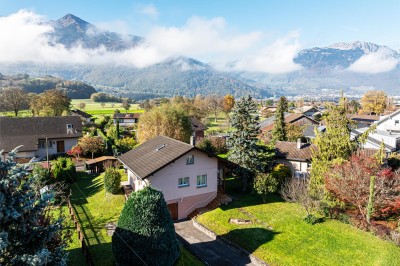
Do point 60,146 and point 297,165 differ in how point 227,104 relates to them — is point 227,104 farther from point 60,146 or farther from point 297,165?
point 297,165

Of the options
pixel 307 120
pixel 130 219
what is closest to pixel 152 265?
pixel 130 219

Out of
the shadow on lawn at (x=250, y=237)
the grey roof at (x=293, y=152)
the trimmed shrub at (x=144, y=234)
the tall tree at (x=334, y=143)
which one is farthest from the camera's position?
the grey roof at (x=293, y=152)

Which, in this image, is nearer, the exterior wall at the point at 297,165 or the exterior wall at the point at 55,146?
the exterior wall at the point at 297,165

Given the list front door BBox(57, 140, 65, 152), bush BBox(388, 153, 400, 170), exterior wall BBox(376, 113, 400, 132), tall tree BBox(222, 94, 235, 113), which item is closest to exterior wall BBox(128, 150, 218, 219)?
bush BBox(388, 153, 400, 170)

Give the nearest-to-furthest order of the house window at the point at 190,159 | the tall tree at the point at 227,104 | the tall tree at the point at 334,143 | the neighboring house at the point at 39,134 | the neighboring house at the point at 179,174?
the neighboring house at the point at 179,174 < the house window at the point at 190,159 < the tall tree at the point at 334,143 < the neighboring house at the point at 39,134 < the tall tree at the point at 227,104

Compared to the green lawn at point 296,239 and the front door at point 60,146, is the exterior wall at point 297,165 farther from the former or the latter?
the front door at point 60,146

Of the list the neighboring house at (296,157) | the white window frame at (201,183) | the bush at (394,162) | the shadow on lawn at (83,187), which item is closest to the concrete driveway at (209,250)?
the white window frame at (201,183)
